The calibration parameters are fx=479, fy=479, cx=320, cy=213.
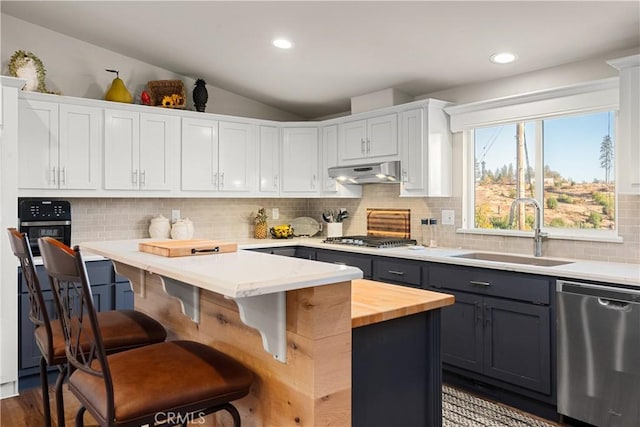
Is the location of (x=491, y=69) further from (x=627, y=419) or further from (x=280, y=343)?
(x=280, y=343)

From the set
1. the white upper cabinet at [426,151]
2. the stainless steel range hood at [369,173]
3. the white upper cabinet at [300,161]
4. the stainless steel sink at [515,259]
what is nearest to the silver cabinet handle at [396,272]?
the stainless steel sink at [515,259]

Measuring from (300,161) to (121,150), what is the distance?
1732 mm

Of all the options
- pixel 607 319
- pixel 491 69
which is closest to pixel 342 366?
pixel 607 319

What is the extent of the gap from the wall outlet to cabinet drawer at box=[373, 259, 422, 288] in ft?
2.33

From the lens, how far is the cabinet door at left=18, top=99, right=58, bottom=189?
3516mm

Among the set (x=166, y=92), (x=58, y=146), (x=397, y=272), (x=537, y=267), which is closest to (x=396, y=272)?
(x=397, y=272)

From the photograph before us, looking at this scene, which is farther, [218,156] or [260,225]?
[260,225]

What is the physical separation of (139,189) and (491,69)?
2.99m

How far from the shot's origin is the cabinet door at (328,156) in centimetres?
471

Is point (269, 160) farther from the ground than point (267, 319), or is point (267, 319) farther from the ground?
point (269, 160)

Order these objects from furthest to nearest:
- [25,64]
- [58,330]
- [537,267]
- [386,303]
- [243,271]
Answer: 1. [25,64]
2. [537,267]
3. [58,330]
4. [386,303]
5. [243,271]

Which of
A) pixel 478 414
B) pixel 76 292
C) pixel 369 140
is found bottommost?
pixel 478 414

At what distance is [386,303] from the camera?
168 centimetres

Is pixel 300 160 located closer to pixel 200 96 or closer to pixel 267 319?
pixel 200 96
